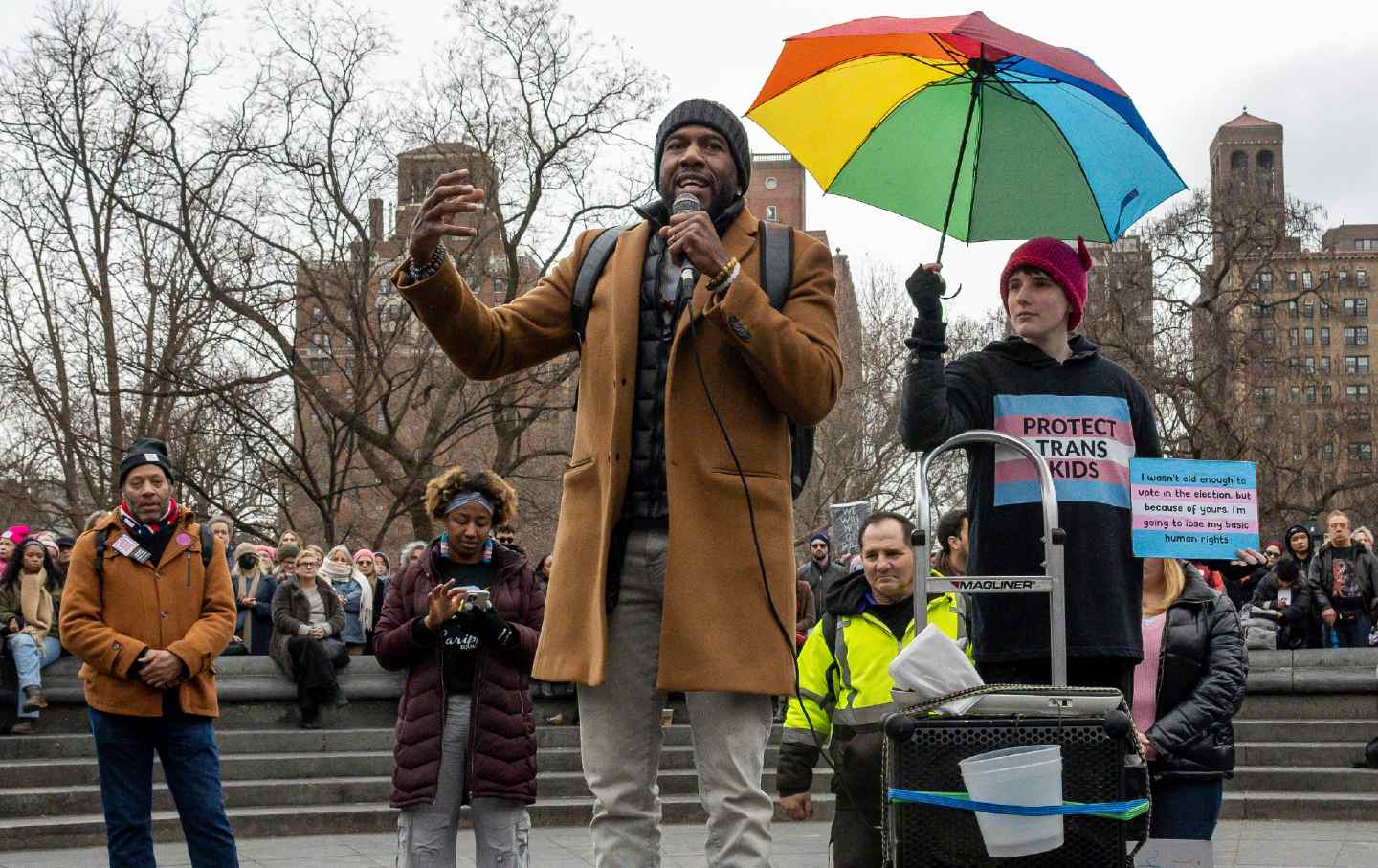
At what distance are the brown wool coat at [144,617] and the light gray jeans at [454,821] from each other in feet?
3.36

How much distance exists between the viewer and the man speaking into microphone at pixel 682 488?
3.55 metres

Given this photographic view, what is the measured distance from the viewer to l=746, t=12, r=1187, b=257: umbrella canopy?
15.6ft

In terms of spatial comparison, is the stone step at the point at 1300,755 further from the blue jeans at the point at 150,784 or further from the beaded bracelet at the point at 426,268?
Result: the beaded bracelet at the point at 426,268

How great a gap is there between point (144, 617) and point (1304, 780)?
31.8 feet

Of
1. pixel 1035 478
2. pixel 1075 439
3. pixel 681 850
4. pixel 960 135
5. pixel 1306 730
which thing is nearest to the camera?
pixel 1035 478

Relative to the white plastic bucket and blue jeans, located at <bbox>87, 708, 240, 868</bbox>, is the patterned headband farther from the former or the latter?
the white plastic bucket

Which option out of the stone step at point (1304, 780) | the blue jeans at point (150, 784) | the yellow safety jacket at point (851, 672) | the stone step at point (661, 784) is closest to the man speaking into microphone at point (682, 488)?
the yellow safety jacket at point (851, 672)

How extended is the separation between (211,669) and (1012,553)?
4.13 metres

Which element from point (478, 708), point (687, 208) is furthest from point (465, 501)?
point (687, 208)

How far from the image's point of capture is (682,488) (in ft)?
11.9

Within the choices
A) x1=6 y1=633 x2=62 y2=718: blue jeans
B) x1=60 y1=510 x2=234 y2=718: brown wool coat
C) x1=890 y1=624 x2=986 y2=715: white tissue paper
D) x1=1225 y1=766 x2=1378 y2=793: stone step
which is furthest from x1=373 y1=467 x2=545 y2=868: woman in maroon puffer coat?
x1=1225 y1=766 x2=1378 y2=793: stone step

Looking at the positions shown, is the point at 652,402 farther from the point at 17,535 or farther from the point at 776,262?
the point at 17,535

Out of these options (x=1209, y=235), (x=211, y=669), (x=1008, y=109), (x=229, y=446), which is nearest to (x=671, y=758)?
(x=211, y=669)

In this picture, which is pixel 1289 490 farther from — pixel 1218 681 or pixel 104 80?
pixel 1218 681
